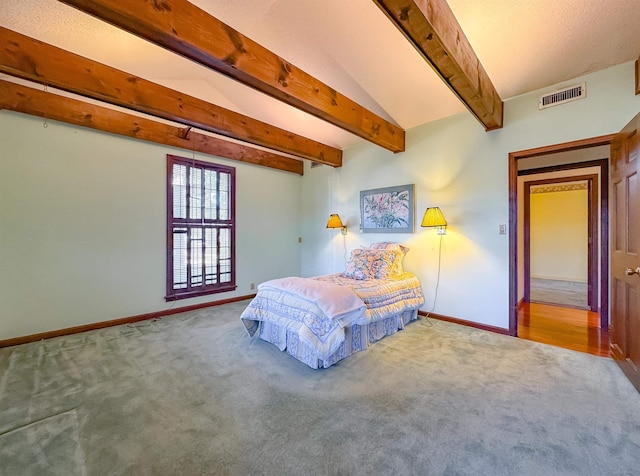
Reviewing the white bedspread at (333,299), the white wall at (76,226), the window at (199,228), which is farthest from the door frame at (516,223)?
the white wall at (76,226)

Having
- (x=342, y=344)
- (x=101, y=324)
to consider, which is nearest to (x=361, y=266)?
(x=342, y=344)

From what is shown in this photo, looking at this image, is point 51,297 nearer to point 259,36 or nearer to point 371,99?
point 259,36

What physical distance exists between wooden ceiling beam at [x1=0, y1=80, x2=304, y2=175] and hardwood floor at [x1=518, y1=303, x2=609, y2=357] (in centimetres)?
475

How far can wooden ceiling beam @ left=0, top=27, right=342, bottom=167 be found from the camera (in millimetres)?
2191

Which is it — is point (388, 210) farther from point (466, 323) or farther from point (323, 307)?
point (323, 307)

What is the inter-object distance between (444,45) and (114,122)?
387cm

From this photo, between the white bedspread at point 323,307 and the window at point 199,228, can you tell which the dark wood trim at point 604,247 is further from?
the window at point 199,228

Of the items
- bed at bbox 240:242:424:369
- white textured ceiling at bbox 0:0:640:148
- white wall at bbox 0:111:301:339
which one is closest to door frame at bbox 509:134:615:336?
white textured ceiling at bbox 0:0:640:148

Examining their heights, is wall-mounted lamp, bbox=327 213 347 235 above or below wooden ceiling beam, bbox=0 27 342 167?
below

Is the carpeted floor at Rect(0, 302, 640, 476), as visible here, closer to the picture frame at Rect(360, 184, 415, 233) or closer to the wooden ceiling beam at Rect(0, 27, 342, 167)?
the picture frame at Rect(360, 184, 415, 233)

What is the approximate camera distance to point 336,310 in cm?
240

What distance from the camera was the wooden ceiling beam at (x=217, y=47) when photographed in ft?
5.25

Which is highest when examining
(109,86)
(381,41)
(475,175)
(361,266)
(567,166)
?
(381,41)

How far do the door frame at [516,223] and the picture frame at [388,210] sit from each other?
3.91ft
